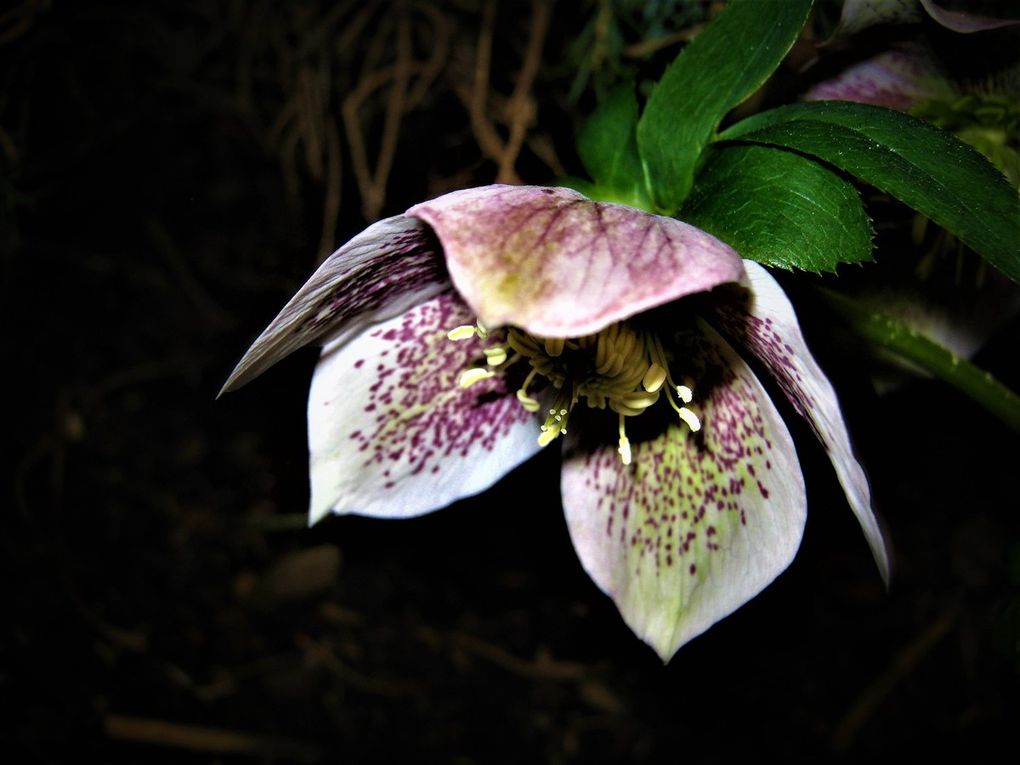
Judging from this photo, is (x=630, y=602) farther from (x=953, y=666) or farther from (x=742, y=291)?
(x=953, y=666)

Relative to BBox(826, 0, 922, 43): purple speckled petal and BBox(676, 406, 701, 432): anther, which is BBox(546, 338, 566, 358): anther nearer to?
BBox(676, 406, 701, 432): anther

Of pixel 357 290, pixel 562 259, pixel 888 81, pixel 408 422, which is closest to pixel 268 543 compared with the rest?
pixel 408 422

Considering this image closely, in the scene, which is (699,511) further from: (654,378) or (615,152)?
(615,152)

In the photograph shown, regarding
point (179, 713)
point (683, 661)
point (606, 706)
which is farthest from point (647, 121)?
point (179, 713)

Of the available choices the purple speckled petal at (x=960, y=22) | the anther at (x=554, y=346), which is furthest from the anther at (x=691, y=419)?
the purple speckled petal at (x=960, y=22)

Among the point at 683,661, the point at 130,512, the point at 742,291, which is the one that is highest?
the point at 742,291
